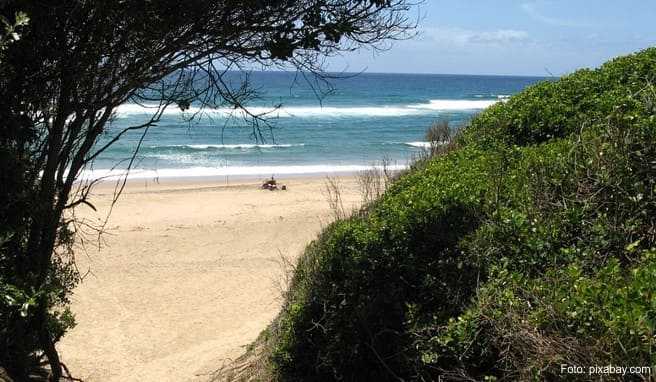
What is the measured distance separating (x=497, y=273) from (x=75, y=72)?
2.95 m

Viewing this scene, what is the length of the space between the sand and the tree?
2.36m

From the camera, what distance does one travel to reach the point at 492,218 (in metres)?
4.70

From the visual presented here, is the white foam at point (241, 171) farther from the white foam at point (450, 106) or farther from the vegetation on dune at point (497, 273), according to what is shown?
the white foam at point (450, 106)

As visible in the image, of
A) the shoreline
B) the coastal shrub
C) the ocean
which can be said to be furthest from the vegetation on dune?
the shoreline

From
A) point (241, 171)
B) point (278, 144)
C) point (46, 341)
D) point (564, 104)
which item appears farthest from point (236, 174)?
point (46, 341)

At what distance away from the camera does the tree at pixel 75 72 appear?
3480 millimetres

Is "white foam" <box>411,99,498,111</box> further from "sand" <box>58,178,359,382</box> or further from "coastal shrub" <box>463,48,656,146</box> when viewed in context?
"coastal shrub" <box>463,48,656,146</box>

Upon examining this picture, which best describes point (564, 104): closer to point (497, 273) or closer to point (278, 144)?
point (497, 273)

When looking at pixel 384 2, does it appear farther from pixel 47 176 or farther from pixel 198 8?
pixel 47 176

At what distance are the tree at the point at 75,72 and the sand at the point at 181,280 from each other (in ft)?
7.76

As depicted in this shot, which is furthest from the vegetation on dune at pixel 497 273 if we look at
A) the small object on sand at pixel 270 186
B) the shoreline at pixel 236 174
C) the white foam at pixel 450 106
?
the white foam at pixel 450 106

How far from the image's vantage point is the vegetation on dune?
3180 millimetres

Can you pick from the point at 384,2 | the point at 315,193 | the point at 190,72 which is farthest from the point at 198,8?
the point at 315,193

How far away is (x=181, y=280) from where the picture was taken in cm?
1155
